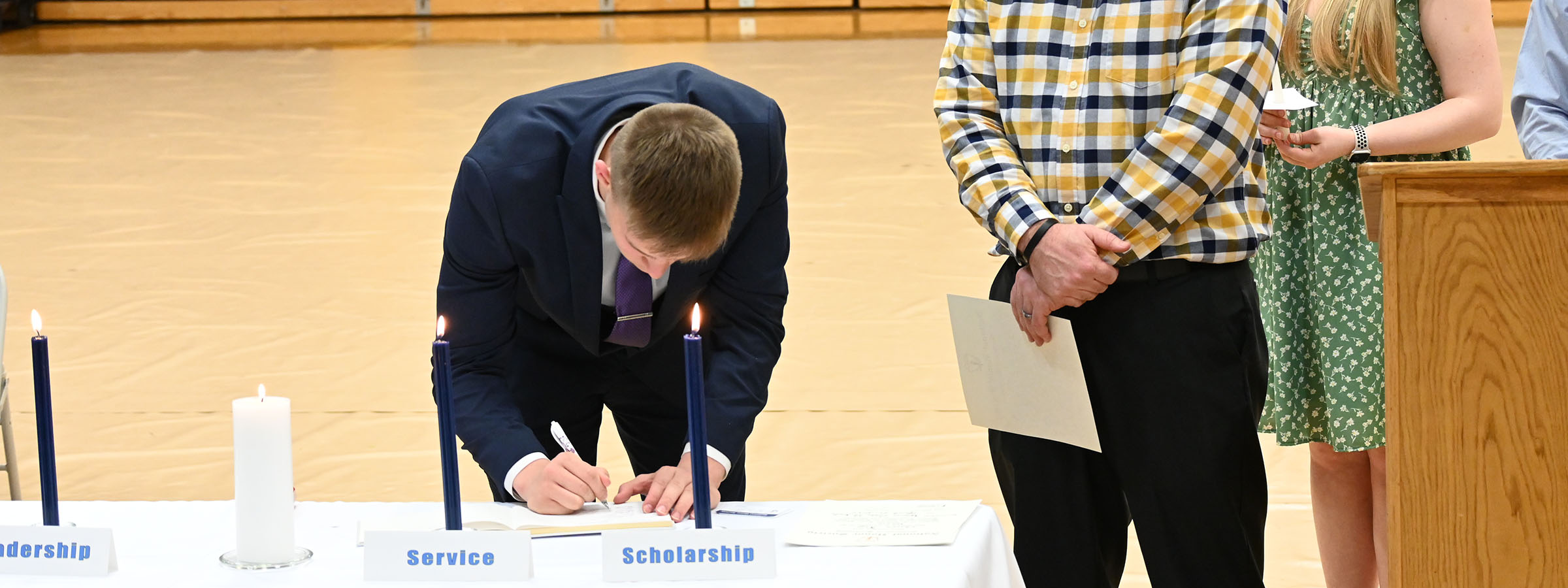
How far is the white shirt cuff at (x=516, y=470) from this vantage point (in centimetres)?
173

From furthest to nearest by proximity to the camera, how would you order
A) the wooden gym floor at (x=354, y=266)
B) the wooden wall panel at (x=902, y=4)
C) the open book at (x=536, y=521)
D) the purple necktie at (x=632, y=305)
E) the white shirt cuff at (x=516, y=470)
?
the wooden wall panel at (x=902, y=4), the wooden gym floor at (x=354, y=266), the purple necktie at (x=632, y=305), the white shirt cuff at (x=516, y=470), the open book at (x=536, y=521)

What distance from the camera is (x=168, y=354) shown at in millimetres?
4188

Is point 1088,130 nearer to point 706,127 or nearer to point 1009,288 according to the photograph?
point 1009,288

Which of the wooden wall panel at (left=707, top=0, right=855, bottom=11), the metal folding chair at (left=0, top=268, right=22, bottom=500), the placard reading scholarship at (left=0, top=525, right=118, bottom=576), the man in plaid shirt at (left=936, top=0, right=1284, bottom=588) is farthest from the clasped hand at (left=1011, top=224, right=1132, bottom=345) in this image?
the wooden wall panel at (left=707, top=0, right=855, bottom=11)

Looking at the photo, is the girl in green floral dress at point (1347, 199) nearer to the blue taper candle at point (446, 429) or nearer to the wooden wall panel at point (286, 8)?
the blue taper candle at point (446, 429)

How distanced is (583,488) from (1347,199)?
50.9 inches

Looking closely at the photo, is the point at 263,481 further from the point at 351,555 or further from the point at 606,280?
the point at 606,280

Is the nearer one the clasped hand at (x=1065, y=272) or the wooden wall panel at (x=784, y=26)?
the clasped hand at (x=1065, y=272)

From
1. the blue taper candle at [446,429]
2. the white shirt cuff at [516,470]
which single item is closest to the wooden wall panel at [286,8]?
the white shirt cuff at [516,470]

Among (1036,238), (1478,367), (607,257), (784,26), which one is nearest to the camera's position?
(1478,367)

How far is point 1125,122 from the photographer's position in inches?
75.2

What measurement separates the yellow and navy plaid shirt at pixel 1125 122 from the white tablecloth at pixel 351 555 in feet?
1.72

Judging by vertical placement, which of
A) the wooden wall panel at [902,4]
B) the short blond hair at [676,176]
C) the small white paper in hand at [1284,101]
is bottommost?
the short blond hair at [676,176]

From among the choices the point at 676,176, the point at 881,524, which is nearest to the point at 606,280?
the point at 676,176
